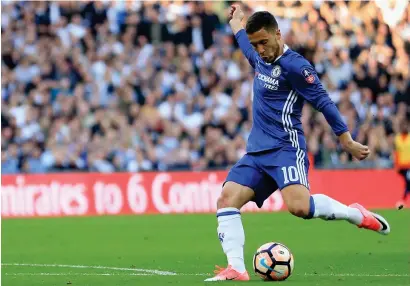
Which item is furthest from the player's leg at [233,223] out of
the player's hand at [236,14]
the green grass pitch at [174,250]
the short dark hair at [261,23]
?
the player's hand at [236,14]

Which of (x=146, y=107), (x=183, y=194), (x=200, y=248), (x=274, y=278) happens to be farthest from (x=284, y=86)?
(x=146, y=107)

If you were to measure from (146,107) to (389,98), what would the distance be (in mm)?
5544

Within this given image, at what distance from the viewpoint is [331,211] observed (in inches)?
341

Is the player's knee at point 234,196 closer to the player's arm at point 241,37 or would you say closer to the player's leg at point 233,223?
the player's leg at point 233,223

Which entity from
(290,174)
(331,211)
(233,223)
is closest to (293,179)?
(290,174)

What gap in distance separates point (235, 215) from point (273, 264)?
1.75 ft

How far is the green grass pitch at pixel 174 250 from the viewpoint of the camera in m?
9.30

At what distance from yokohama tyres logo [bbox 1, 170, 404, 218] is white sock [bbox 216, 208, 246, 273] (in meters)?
12.5

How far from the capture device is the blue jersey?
8.55 m

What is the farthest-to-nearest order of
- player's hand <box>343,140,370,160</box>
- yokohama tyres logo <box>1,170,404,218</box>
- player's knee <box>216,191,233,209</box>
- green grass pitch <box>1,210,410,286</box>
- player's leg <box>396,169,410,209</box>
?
player's leg <box>396,169,410,209</box> → yokohama tyres logo <box>1,170,404,218</box> → green grass pitch <box>1,210,410,286</box> → player's knee <box>216,191,233,209</box> → player's hand <box>343,140,370,160</box>

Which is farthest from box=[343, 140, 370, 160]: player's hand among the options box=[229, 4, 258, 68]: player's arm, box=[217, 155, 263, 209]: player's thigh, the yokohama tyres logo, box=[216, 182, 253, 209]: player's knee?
the yokohama tyres logo

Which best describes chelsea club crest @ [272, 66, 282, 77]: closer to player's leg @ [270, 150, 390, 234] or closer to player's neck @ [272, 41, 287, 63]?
player's neck @ [272, 41, 287, 63]

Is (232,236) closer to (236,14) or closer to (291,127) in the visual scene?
(291,127)

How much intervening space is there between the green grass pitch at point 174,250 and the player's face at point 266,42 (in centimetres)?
194
